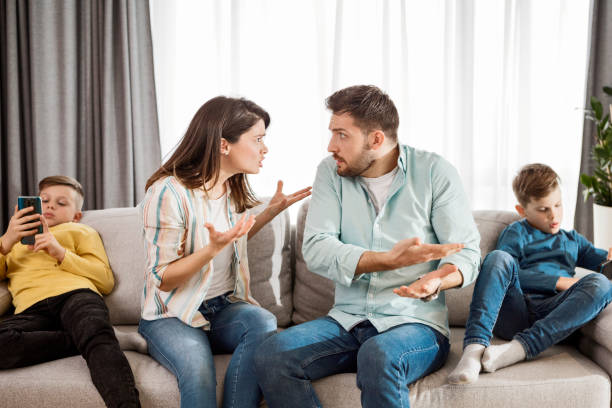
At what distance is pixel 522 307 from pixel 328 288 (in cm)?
71

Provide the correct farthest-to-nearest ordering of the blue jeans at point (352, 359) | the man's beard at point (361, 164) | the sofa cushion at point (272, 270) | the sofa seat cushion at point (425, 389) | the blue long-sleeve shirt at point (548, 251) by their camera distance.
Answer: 1. the sofa cushion at point (272, 270)
2. the blue long-sleeve shirt at point (548, 251)
3. the man's beard at point (361, 164)
4. the sofa seat cushion at point (425, 389)
5. the blue jeans at point (352, 359)

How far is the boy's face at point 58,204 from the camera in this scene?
205 centimetres

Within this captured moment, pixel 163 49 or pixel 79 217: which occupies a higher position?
pixel 163 49

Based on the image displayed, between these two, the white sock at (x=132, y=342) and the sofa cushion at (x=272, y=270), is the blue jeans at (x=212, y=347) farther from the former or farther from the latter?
the sofa cushion at (x=272, y=270)

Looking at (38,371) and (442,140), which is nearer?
(38,371)

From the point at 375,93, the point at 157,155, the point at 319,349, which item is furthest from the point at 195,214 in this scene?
the point at 157,155

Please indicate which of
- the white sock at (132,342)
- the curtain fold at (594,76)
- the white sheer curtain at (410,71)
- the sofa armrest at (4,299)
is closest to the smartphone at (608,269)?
the curtain fold at (594,76)

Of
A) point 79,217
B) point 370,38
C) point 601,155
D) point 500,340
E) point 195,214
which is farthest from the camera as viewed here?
point 370,38

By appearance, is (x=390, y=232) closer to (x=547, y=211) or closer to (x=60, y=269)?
(x=547, y=211)

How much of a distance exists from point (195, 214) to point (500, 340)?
116 centimetres

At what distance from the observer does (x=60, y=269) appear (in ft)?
6.24

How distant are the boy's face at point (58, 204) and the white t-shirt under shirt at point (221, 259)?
2.38ft

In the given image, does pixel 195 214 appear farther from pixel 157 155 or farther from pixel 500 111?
pixel 500 111

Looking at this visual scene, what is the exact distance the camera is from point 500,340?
5.92ft
